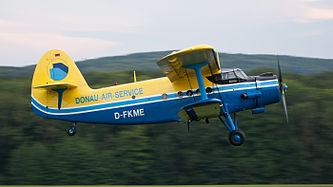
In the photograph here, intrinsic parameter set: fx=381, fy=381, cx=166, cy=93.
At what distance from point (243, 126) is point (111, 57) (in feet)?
114

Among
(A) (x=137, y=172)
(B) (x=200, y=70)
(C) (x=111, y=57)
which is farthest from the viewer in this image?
(C) (x=111, y=57)

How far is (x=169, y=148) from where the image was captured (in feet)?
Result: 100

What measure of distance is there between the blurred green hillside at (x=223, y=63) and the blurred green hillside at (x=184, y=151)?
54.2 ft

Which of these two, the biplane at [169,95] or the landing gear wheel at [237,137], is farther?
the landing gear wheel at [237,137]

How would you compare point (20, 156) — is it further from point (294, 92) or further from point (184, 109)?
point (184, 109)

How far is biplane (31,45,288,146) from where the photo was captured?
9.51 metres

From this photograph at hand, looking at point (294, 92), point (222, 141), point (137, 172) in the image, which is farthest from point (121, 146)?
point (294, 92)

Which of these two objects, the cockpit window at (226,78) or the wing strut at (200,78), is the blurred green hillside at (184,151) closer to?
the cockpit window at (226,78)

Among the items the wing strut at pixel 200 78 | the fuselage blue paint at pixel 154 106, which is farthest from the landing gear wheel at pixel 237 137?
the wing strut at pixel 200 78

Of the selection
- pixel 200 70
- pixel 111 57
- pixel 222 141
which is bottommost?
pixel 222 141

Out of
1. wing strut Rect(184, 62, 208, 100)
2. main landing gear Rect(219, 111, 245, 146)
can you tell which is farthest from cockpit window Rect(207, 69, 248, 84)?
main landing gear Rect(219, 111, 245, 146)

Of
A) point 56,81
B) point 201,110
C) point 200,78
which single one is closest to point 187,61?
point 200,78

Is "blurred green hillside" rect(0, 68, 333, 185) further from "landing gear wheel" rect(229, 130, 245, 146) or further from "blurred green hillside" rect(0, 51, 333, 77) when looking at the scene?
"landing gear wheel" rect(229, 130, 245, 146)

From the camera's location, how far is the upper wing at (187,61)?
27.9 ft
